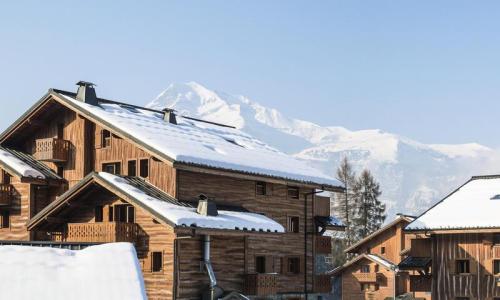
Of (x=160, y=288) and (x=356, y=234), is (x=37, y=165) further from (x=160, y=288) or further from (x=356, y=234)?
(x=356, y=234)

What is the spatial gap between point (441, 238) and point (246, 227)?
19424 millimetres

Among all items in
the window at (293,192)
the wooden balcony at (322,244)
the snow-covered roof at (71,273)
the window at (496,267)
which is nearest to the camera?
the snow-covered roof at (71,273)

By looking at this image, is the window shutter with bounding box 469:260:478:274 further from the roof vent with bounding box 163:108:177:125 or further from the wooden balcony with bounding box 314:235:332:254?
the roof vent with bounding box 163:108:177:125

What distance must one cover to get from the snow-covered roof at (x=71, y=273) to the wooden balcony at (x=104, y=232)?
1584cm

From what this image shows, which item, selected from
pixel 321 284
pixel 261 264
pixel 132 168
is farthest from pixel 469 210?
pixel 132 168

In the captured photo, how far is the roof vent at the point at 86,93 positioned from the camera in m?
45.7

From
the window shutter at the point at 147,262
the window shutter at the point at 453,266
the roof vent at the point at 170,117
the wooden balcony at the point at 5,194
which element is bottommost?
the window shutter at the point at 453,266

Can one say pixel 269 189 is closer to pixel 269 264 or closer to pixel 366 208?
pixel 269 264

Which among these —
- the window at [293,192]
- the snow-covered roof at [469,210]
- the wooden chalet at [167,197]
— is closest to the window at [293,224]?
the wooden chalet at [167,197]

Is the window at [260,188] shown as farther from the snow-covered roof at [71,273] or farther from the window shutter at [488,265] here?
the snow-covered roof at [71,273]

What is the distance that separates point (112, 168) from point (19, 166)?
5210 millimetres

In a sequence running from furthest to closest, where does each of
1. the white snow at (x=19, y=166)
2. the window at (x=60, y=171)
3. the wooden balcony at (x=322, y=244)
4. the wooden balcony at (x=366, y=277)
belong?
the wooden balcony at (x=366, y=277), the wooden balcony at (x=322, y=244), the window at (x=60, y=171), the white snow at (x=19, y=166)

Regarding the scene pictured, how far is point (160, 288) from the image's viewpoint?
126 ft

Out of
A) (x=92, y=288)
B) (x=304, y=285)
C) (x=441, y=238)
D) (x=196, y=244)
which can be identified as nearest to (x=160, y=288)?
(x=196, y=244)
